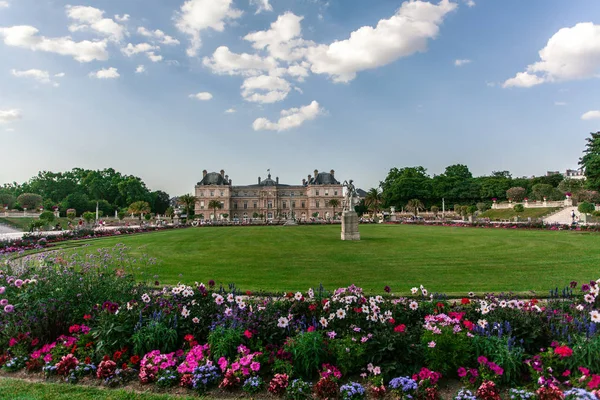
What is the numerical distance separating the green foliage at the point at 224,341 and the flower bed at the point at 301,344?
0.01m

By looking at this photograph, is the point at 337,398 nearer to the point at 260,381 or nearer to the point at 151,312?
the point at 260,381

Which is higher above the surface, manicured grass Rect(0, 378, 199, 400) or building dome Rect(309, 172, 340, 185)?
building dome Rect(309, 172, 340, 185)

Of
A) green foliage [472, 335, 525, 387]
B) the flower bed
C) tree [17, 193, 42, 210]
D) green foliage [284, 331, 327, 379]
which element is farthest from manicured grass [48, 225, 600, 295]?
tree [17, 193, 42, 210]

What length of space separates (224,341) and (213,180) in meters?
109

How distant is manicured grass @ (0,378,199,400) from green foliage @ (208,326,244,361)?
26.7 inches

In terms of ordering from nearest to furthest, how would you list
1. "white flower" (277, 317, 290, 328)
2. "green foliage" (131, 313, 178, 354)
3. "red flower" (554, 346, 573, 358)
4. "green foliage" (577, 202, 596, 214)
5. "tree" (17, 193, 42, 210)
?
"red flower" (554, 346, 573, 358)
"green foliage" (131, 313, 178, 354)
"white flower" (277, 317, 290, 328)
"green foliage" (577, 202, 596, 214)
"tree" (17, 193, 42, 210)

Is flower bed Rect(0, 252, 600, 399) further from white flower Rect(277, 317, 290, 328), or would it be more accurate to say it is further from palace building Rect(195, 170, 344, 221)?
palace building Rect(195, 170, 344, 221)

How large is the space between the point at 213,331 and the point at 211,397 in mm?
932

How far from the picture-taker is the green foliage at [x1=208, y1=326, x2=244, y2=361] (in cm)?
475

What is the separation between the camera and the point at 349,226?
23.5m

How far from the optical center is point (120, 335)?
514cm

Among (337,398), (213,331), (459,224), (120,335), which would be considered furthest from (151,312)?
(459,224)

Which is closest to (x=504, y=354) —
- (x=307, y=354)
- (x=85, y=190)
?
(x=307, y=354)

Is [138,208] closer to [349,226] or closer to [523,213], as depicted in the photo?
[349,226]
